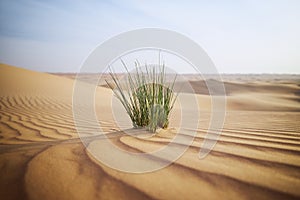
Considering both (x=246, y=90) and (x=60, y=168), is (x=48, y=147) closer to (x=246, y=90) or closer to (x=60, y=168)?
(x=60, y=168)

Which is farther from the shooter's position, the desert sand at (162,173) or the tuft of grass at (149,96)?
the tuft of grass at (149,96)

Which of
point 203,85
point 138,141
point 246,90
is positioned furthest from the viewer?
point 203,85

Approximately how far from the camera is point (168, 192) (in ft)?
3.97

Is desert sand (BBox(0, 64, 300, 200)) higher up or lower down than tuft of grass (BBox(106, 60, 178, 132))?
lower down

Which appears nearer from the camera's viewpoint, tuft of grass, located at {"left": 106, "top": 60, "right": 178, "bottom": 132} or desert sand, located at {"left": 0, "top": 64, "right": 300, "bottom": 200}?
desert sand, located at {"left": 0, "top": 64, "right": 300, "bottom": 200}

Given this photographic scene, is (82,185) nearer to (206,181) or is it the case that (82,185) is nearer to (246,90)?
(206,181)

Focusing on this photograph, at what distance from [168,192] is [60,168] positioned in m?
0.73

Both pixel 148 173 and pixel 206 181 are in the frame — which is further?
pixel 148 173

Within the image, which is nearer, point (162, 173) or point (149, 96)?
point (162, 173)

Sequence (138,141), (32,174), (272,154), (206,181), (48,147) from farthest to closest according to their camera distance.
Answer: (138,141) < (48,147) < (272,154) < (32,174) < (206,181)

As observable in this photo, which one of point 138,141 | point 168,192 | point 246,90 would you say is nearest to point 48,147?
point 138,141

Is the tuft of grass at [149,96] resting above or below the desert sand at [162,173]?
A: above

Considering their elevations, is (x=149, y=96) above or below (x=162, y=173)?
above

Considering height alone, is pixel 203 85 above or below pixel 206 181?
above
